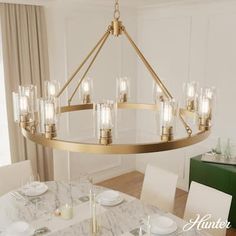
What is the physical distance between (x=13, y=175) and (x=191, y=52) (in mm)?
2975

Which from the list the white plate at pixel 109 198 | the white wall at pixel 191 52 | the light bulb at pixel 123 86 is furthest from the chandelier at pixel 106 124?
the white wall at pixel 191 52

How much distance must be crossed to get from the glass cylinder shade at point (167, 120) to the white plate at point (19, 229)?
139 centimetres

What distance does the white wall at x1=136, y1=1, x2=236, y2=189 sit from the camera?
436 cm

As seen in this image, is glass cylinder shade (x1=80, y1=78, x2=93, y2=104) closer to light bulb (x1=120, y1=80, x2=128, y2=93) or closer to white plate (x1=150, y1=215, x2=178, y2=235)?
light bulb (x1=120, y1=80, x2=128, y2=93)

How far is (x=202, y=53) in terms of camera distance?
4.62 meters

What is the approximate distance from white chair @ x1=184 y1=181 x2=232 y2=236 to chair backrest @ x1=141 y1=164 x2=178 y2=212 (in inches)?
10.7

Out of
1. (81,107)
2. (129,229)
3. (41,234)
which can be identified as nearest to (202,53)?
(81,107)

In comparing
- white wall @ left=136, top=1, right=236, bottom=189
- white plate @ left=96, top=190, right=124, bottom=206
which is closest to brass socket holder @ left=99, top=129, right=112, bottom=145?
white plate @ left=96, top=190, right=124, bottom=206

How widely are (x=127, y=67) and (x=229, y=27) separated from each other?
1.82 metres

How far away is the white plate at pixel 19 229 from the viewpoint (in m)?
2.49

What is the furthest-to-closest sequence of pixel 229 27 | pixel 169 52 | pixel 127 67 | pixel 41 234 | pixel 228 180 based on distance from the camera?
pixel 127 67 < pixel 169 52 < pixel 229 27 < pixel 228 180 < pixel 41 234

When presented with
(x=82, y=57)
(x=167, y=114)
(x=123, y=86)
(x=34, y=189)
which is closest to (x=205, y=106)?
(x=167, y=114)

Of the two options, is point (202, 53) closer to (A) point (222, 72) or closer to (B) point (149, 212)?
(A) point (222, 72)

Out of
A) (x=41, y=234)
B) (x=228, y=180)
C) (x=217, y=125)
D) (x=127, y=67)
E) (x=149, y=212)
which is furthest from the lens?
(x=127, y=67)
